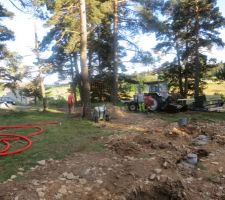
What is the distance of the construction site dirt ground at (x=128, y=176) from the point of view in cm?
539

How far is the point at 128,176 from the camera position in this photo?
614 cm

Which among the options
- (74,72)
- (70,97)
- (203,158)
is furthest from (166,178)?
(74,72)

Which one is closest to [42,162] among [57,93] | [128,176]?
[128,176]

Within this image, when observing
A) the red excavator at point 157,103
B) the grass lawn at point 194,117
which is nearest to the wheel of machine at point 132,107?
the red excavator at point 157,103

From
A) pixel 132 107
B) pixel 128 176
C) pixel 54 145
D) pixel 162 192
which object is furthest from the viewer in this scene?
pixel 132 107

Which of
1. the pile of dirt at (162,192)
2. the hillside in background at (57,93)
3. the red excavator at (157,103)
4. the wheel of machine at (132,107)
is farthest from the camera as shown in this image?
the hillside in background at (57,93)

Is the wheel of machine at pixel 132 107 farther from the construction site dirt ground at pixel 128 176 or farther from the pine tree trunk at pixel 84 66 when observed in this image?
the construction site dirt ground at pixel 128 176

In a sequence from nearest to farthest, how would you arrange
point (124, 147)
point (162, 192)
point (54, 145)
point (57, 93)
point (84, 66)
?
point (162, 192)
point (124, 147)
point (54, 145)
point (84, 66)
point (57, 93)

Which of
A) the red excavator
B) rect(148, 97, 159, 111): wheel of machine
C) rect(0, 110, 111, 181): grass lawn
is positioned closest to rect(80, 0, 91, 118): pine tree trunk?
rect(0, 110, 111, 181): grass lawn

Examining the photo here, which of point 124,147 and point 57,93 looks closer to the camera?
point 124,147

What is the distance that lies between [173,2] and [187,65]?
5937mm

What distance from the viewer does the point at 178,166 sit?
676cm

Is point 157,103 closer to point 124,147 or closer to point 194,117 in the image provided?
point 194,117

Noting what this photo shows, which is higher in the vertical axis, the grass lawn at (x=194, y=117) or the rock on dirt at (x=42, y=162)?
the grass lawn at (x=194, y=117)
